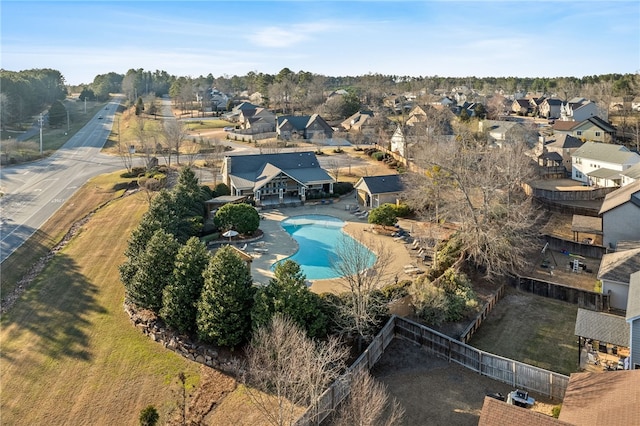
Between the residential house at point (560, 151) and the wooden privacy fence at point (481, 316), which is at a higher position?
the residential house at point (560, 151)

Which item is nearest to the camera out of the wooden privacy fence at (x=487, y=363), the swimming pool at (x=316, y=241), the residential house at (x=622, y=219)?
the wooden privacy fence at (x=487, y=363)

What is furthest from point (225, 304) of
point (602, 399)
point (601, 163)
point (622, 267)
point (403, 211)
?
point (601, 163)

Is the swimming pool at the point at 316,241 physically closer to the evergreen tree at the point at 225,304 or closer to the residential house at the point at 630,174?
the evergreen tree at the point at 225,304

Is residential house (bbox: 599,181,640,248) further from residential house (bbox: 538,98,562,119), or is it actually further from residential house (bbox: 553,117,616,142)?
residential house (bbox: 538,98,562,119)

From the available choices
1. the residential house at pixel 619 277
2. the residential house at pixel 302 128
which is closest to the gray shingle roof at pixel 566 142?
the residential house at pixel 302 128

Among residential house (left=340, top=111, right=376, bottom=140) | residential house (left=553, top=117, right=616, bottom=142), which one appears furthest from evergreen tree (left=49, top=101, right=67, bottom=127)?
residential house (left=553, top=117, right=616, bottom=142)
